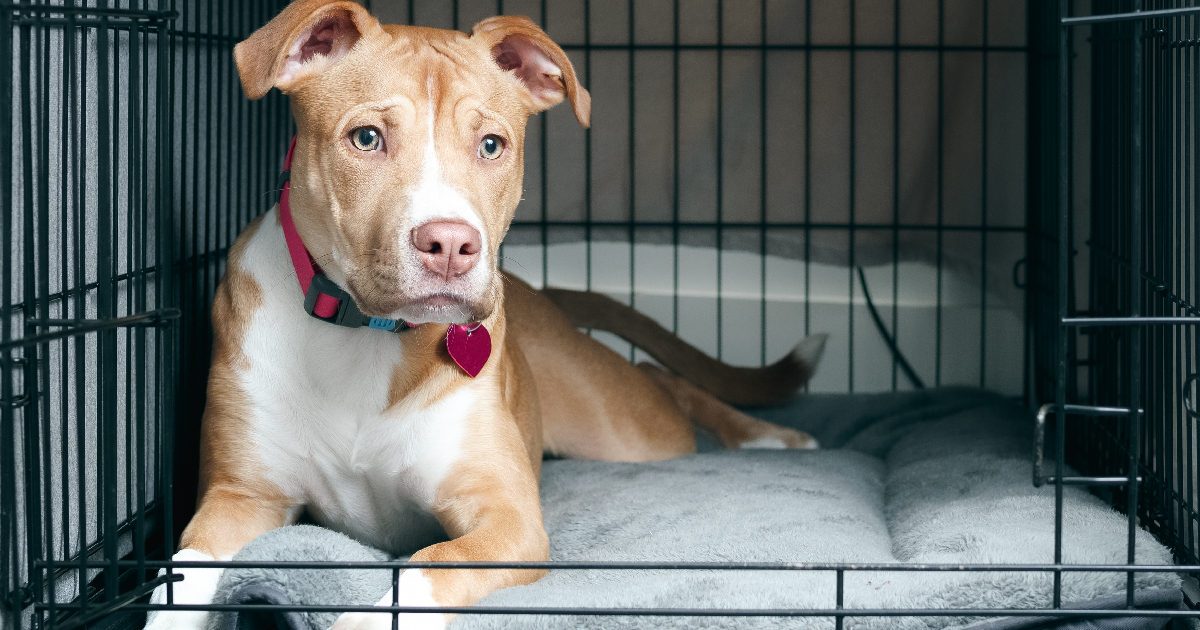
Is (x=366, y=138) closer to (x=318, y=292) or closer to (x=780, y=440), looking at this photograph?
(x=318, y=292)

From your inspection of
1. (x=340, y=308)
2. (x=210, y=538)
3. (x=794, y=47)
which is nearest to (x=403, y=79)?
(x=340, y=308)

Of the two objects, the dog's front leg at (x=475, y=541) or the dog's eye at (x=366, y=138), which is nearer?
the dog's front leg at (x=475, y=541)

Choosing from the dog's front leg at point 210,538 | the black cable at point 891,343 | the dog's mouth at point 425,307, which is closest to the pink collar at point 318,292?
the dog's mouth at point 425,307

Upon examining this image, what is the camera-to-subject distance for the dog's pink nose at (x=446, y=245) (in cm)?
155

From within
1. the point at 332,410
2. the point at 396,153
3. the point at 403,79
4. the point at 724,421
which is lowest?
the point at 724,421

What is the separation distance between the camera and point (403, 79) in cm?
175

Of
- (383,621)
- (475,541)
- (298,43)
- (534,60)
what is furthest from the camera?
(534,60)

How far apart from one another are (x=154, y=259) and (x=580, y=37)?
5.54 ft

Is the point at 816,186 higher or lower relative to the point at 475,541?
higher

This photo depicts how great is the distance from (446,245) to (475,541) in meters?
0.47

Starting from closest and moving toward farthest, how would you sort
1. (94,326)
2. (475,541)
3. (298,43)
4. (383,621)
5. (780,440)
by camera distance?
1. (94,326)
2. (383,621)
3. (475,541)
4. (298,43)
5. (780,440)

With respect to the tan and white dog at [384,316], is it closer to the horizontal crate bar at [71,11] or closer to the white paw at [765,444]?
the horizontal crate bar at [71,11]

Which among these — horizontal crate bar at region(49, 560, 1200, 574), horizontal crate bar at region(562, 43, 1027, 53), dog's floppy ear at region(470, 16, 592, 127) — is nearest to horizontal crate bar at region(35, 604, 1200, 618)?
horizontal crate bar at region(49, 560, 1200, 574)

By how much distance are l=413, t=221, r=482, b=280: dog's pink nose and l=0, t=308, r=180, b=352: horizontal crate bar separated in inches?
13.8
